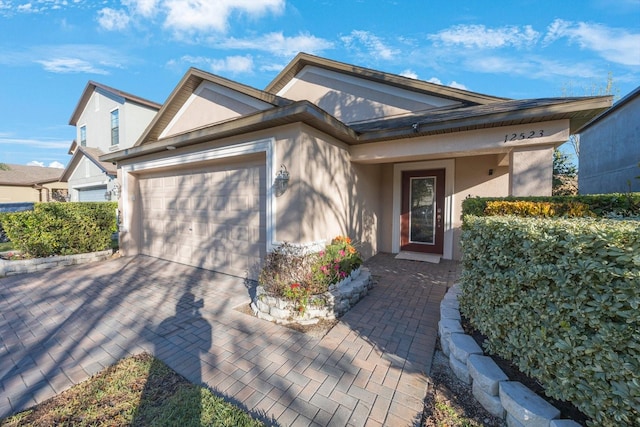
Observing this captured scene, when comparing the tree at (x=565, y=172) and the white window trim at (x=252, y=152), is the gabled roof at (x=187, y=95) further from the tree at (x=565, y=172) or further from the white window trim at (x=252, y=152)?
the tree at (x=565, y=172)

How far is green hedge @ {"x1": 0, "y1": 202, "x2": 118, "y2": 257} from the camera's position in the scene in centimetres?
691

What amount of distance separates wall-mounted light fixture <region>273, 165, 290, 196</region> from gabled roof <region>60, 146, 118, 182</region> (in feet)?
40.2

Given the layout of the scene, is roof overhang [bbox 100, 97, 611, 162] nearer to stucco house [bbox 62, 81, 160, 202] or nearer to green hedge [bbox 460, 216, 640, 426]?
green hedge [bbox 460, 216, 640, 426]

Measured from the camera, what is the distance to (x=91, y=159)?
13750mm

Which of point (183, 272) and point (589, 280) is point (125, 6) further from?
point (589, 280)

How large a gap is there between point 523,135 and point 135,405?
262 inches

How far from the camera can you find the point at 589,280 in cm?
168

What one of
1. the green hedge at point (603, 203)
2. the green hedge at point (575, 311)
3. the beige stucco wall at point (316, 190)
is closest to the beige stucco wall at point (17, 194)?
the beige stucco wall at point (316, 190)

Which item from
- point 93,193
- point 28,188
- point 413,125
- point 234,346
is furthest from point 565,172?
point 28,188

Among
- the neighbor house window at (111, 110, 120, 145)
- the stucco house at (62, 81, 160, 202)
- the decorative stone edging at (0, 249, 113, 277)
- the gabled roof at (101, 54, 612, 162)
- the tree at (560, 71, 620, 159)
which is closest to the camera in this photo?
the gabled roof at (101, 54, 612, 162)

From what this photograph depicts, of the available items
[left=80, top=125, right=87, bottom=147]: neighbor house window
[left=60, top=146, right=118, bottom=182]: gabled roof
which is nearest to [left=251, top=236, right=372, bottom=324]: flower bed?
[left=60, top=146, right=118, bottom=182]: gabled roof

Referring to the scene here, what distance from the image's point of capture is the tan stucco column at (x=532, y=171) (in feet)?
15.3

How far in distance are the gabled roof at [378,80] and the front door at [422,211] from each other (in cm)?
206

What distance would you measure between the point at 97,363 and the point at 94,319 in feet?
4.72
